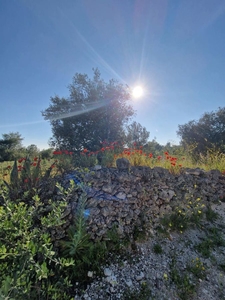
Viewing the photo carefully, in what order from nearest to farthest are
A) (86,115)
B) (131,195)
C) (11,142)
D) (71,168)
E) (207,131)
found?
(131,195), (71,168), (86,115), (207,131), (11,142)

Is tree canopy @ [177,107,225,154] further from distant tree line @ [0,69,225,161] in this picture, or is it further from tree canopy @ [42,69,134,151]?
tree canopy @ [42,69,134,151]

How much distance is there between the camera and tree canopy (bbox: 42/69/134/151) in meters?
7.97

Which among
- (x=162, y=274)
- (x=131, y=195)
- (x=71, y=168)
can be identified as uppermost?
(x=71, y=168)

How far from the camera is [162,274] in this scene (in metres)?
1.88

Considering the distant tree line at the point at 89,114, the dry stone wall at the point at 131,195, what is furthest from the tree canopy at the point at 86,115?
the dry stone wall at the point at 131,195

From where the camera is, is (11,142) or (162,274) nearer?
(162,274)

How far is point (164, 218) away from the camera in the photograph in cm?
278

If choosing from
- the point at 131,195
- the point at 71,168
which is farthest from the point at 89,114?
the point at 131,195

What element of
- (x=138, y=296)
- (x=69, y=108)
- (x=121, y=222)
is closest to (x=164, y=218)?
(x=121, y=222)

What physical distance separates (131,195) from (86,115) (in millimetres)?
6533

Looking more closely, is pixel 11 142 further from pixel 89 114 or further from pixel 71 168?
pixel 71 168

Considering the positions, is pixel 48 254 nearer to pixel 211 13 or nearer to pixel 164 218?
pixel 164 218

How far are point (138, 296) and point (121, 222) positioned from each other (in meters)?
0.89

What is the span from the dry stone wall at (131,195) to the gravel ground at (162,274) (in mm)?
403
